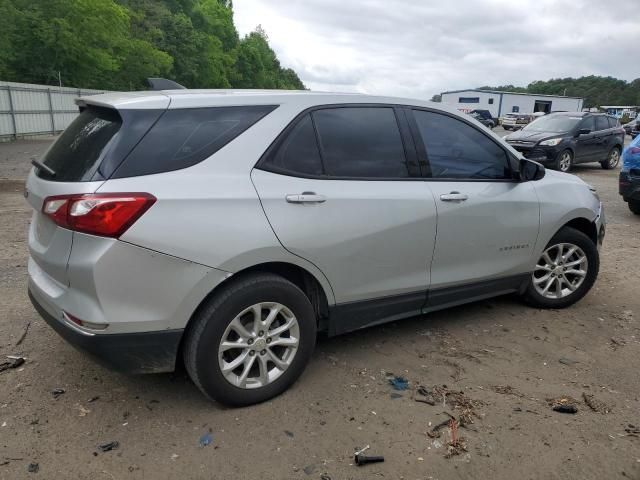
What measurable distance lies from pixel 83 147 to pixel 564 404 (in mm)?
3104

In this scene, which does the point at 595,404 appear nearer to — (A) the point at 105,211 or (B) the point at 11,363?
(A) the point at 105,211

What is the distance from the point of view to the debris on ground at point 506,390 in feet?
11.0

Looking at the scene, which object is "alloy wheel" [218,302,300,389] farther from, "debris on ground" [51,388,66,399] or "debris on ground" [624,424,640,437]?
"debris on ground" [624,424,640,437]

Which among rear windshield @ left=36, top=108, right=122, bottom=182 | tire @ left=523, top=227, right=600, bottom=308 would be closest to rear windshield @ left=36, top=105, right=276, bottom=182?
rear windshield @ left=36, top=108, right=122, bottom=182

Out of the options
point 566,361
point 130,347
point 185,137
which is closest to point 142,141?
point 185,137

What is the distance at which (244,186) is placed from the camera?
115 inches

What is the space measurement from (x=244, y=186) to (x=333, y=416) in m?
1.38

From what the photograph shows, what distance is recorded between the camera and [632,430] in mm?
2996

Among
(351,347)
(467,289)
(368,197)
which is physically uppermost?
(368,197)

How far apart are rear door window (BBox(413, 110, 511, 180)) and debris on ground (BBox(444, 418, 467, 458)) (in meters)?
1.70

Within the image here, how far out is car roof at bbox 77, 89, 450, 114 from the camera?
2889 millimetres

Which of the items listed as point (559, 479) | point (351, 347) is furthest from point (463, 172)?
point (559, 479)

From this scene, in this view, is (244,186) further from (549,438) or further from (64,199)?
(549,438)

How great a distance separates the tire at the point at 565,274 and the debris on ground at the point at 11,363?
3.87 meters
